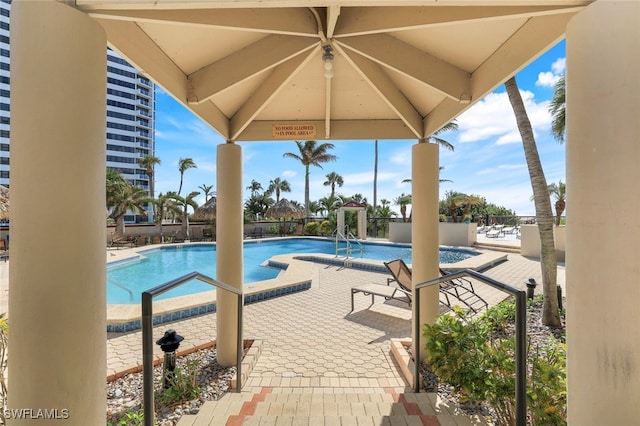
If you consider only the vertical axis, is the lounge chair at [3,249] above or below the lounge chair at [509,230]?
below

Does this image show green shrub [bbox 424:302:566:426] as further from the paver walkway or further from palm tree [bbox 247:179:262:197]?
palm tree [bbox 247:179:262:197]

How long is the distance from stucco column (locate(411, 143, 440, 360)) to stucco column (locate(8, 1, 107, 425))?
10.2 feet

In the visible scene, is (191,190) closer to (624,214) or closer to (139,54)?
(139,54)

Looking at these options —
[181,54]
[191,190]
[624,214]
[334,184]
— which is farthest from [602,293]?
[334,184]

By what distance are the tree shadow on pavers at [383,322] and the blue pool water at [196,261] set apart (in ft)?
14.9

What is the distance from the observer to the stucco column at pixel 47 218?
1.22 m

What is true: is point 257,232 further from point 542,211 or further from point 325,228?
point 542,211

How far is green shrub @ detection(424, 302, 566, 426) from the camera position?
170cm

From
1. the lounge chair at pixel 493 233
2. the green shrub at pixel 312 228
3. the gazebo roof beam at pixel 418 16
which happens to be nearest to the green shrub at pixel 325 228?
the green shrub at pixel 312 228

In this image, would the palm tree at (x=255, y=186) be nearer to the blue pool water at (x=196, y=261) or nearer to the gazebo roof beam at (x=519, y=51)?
the blue pool water at (x=196, y=261)

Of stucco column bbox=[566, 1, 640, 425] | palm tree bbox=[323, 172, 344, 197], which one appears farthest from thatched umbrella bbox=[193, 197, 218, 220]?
stucco column bbox=[566, 1, 640, 425]

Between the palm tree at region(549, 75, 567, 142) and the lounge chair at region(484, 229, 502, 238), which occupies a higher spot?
the palm tree at region(549, 75, 567, 142)

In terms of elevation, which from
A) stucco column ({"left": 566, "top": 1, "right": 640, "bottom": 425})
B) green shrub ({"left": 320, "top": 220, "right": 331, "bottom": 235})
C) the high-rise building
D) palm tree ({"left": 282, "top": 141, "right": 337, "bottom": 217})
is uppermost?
the high-rise building

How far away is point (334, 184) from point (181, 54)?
34339 mm
